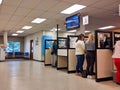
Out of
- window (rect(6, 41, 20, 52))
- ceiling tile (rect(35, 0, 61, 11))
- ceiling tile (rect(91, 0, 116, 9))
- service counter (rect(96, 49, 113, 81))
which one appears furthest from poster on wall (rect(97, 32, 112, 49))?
window (rect(6, 41, 20, 52))

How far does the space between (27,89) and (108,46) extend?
2.93 metres

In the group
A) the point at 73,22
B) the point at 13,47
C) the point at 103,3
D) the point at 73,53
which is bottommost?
the point at 73,53

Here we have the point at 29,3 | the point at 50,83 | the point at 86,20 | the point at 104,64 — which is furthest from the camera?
the point at 86,20

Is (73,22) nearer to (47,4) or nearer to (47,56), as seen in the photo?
(47,4)

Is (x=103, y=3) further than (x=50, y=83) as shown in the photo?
Yes

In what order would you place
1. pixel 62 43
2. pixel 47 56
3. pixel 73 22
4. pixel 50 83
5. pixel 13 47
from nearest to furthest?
1. pixel 50 83
2. pixel 73 22
3. pixel 62 43
4. pixel 47 56
5. pixel 13 47

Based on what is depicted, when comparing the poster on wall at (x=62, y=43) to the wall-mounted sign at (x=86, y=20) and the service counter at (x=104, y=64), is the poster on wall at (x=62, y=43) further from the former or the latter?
the service counter at (x=104, y=64)

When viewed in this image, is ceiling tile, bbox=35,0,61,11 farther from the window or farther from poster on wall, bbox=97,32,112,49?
the window

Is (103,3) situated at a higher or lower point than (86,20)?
higher

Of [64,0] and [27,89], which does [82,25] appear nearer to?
[64,0]

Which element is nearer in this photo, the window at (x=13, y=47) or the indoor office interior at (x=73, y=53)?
the indoor office interior at (x=73, y=53)

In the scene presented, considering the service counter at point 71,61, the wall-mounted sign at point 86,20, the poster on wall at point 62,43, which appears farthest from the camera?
the poster on wall at point 62,43

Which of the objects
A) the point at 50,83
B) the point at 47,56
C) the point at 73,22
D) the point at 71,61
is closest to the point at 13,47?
the point at 47,56

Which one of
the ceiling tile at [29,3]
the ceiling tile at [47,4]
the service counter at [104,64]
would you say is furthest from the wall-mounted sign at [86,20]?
the ceiling tile at [29,3]
